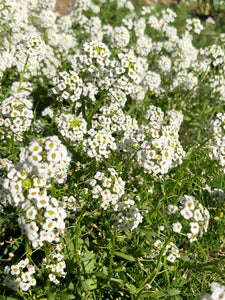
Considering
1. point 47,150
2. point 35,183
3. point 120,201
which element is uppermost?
point 47,150

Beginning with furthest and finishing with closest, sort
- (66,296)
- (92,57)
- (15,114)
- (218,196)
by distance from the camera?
(218,196) → (92,57) → (15,114) → (66,296)

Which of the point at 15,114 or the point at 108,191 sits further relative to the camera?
the point at 15,114

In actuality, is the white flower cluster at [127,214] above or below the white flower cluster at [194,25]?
below

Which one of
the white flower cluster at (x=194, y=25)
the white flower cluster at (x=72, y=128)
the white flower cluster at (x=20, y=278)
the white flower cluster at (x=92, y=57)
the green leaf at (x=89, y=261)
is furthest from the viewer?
the white flower cluster at (x=194, y=25)

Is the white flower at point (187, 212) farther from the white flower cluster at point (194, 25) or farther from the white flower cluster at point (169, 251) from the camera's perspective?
the white flower cluster at point (194, 25)

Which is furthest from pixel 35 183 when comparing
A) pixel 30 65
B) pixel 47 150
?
pixel 30 65

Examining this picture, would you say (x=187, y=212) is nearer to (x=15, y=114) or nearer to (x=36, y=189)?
(x=36, y=189)

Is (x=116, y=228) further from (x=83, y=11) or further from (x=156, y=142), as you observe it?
(x=83, y=11)

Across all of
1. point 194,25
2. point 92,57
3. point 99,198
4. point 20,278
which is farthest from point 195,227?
point 194,25

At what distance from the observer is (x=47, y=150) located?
2.79 m

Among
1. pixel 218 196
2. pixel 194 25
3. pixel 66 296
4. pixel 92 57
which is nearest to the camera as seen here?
pixel 66 296

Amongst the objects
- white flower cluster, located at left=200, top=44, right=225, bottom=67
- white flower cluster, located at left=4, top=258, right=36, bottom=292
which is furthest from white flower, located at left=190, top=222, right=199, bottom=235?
white flower cluster, located at left=200, top=44, right=225, bottom=67

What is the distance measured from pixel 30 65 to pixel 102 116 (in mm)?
2309

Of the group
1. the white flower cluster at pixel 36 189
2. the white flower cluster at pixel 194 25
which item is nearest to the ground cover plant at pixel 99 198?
the white flower cluster at pixel 36 189
